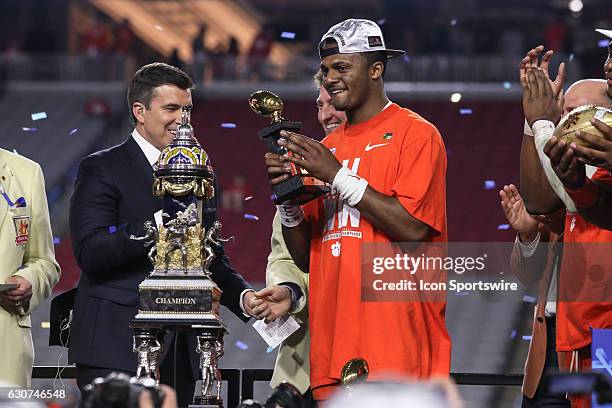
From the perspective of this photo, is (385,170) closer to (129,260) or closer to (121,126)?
(129,260)

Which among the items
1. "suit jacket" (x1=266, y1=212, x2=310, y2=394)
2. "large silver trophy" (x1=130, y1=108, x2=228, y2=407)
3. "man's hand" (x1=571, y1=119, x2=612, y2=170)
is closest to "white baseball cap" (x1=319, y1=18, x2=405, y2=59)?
"large silver trophy" (x1=130, y1=108, x2=228, y2=407)

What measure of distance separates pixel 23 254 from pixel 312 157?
47.1 inches

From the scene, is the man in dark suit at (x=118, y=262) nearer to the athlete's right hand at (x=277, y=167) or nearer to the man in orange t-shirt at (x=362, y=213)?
the man in orange t-shirt at (x=362, y=213)

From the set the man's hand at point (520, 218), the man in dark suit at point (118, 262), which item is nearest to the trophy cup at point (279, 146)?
the man in dark suit at point (118, 262)

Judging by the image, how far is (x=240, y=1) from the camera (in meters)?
23.6

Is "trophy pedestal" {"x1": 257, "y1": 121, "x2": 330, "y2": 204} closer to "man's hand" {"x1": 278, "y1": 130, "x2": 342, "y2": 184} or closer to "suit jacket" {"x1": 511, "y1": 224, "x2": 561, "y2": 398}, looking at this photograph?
"man's hand" {"x1": 278, "y1": 130, "x2": 342, "y2": 184}

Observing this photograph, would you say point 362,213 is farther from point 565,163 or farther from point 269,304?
point 565,163

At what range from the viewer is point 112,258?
379cm

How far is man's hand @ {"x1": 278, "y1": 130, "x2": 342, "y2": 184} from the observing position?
3363 mm

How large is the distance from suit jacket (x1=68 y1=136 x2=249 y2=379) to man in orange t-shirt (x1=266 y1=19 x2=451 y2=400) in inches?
17.3

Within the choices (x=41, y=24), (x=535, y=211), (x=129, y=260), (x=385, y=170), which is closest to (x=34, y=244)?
(x=129, y=260)

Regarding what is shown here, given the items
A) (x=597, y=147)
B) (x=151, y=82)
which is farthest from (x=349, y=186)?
(x=151, y=82)

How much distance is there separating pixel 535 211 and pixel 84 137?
13.1 metres

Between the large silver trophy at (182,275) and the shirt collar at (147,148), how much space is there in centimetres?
56
